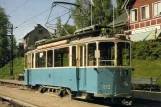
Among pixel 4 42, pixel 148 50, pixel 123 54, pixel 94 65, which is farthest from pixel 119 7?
pixel 94 65

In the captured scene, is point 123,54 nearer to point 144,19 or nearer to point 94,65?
point 94,65

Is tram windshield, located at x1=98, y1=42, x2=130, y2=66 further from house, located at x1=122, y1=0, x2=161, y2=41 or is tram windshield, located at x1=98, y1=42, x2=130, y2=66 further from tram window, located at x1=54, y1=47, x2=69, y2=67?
house, located at x1=122, y1=0, x2=161, y2=41

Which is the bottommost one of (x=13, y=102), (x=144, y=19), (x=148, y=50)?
Answer: (x=13, y=102)

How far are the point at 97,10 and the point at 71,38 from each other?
4631 centimetres

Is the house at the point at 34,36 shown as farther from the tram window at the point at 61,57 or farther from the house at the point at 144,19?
the tram window at the point at 61,57

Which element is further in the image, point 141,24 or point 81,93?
point 141,24

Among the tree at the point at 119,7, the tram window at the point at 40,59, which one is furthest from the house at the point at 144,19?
the tree at the point at 119,7

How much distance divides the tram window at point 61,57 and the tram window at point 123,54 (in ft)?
9.80

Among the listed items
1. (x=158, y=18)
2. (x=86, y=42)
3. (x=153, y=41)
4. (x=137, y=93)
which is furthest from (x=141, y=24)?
(x=86, y=42)

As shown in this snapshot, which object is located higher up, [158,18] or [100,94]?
[158,18]

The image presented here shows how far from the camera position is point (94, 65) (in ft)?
46.9

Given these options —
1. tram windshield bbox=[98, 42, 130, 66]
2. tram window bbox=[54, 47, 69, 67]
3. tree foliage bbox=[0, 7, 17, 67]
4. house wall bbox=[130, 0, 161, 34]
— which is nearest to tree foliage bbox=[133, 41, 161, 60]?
house wall bbox=[130, 0, 161, 34]

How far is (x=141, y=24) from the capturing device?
37531 millimetres

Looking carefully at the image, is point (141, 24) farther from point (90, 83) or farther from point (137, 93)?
point (90, 83)
